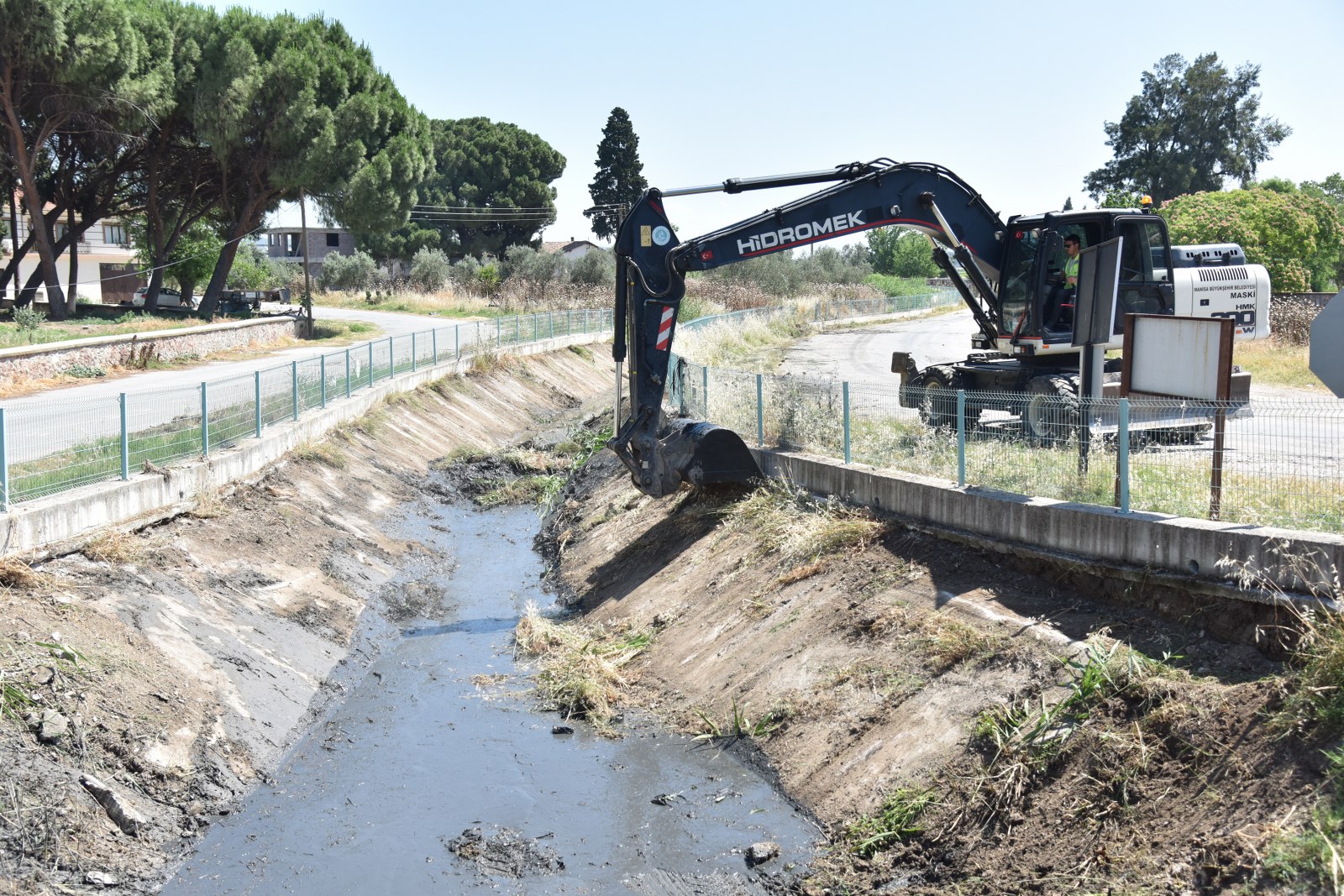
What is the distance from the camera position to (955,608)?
33.7 ft

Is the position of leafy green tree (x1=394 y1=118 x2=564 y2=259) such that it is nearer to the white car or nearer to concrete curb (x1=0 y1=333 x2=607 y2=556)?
the white car

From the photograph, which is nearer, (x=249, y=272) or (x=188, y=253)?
(x=188, y=253)

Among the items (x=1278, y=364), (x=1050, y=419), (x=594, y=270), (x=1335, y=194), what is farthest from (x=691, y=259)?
(x=1335, y=194)

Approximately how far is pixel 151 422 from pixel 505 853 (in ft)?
28.8

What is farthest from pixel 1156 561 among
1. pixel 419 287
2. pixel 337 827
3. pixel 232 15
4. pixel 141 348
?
pixel 419 287

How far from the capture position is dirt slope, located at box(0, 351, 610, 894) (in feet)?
27.9

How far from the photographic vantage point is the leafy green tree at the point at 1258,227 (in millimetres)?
42062

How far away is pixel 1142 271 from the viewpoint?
630 inches

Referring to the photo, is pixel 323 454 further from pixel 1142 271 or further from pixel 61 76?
pixel 61 76

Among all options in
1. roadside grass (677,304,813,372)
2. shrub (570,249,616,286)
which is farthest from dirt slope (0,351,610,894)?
shrub (570,249,616,286)

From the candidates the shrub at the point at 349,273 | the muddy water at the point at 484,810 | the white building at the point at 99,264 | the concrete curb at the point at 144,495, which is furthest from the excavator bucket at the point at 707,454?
the shrub at the point at 349,273

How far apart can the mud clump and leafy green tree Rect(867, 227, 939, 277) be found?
91818 millimetres

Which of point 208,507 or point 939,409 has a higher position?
point 939,409

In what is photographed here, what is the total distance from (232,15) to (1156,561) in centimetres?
4033
